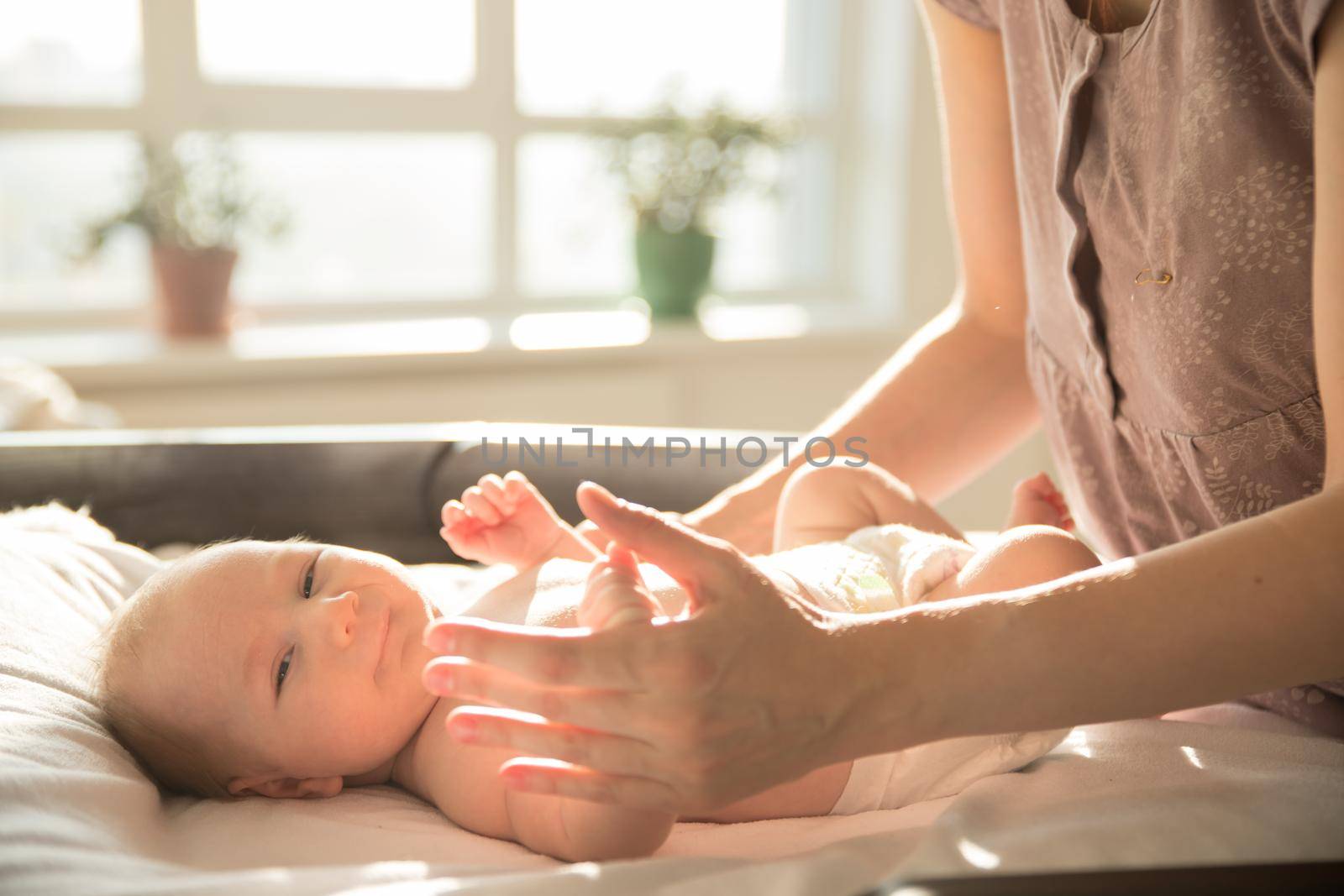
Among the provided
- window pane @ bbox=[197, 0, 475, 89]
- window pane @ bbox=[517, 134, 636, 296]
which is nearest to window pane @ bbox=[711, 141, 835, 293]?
window pane @ bbox=[517, 134, 636, 296]

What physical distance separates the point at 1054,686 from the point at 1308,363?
1.28 ft

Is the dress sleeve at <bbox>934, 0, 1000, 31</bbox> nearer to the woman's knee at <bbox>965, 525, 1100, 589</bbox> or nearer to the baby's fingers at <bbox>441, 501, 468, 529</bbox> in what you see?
the woman's knee at <bbox>965, 525, 1100, 589</bbox>

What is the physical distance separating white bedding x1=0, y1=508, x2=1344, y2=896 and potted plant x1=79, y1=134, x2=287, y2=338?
1836 millimetres

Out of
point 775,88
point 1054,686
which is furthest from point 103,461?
point 775,88

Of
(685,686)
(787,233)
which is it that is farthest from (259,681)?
(787,233)

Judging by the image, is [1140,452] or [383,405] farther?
[383,405]

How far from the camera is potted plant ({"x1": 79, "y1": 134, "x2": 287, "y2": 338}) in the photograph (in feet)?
9.23

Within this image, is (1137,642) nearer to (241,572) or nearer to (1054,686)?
(1054,686)

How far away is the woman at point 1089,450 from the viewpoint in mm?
729

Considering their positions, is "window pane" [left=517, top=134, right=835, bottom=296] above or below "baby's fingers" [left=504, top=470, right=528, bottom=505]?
above

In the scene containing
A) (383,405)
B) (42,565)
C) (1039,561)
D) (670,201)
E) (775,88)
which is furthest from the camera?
(775,88)

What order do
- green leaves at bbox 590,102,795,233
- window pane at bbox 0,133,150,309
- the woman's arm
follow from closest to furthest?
the woman's arm → window pane at bbox 0,133,150,309 → green leaves at bbox 590,102,795,233

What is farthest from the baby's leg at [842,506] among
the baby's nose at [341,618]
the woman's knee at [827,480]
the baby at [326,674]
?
the baby's nose at [341,618]

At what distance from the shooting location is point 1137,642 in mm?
748
